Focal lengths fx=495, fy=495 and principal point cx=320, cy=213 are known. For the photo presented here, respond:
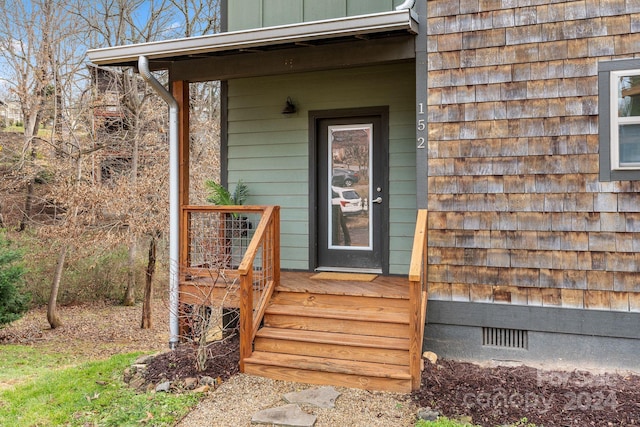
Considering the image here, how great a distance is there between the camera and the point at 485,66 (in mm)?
4285

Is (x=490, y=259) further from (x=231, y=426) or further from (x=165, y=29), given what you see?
(x=165, y=29)

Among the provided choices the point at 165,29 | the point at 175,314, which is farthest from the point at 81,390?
the point at 165,29

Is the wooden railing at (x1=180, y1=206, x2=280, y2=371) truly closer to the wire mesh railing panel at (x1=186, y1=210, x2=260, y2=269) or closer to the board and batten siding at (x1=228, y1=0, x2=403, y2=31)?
the wire mesh railing panel at (x1=186, y1=210, x2=260, y2=269)

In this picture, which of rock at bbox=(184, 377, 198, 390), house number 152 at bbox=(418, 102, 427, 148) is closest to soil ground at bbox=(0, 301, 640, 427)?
rock at bbox=(184, 377, 198, 390)

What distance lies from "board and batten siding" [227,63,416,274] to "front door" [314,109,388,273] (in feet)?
0.41

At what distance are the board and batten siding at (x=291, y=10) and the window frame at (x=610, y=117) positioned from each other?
2.25m

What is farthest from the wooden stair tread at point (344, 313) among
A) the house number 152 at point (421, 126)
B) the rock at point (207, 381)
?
the house number 152 at point (421, 126)

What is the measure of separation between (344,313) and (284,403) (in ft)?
3.24

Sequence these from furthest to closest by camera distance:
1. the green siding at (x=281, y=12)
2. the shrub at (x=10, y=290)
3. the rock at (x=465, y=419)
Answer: the shrub at (x=10, y=290), the green siding at (x=281, y=12), the rock at (x=465, y=419)

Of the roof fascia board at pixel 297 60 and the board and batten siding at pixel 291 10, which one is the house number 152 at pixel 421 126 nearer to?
the roof fascia board at pixel 297 60

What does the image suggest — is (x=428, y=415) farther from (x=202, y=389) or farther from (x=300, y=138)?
(x=300, y=138)

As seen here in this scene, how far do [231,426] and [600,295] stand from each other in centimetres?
307

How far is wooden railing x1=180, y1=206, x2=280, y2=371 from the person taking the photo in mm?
4148

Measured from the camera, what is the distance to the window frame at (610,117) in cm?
→ 395
